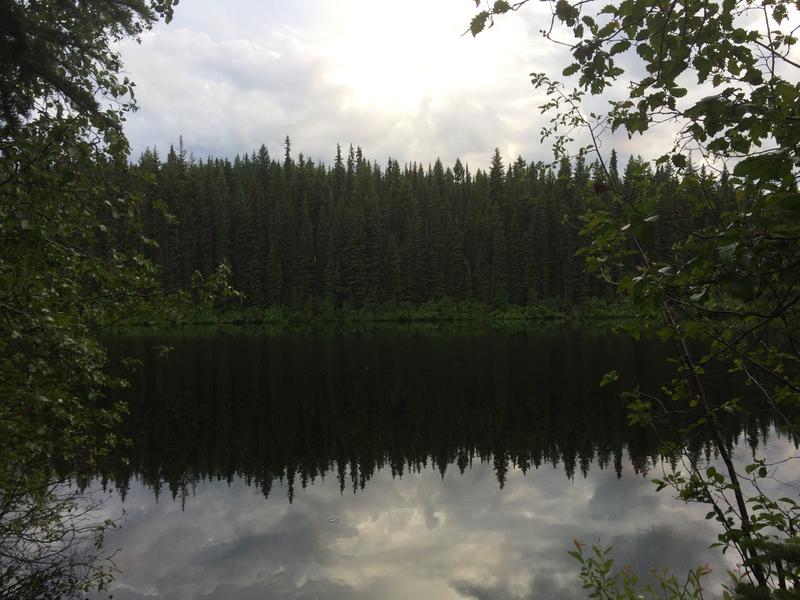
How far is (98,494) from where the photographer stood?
14.3 m

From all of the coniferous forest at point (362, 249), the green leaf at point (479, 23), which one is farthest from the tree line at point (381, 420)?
the coniferous forest at point (362, 249)

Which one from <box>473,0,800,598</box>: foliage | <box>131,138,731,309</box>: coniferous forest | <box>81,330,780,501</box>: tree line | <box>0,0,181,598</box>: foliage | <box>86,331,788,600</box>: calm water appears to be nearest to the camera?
<box>473,0,800,598</box>: foliage

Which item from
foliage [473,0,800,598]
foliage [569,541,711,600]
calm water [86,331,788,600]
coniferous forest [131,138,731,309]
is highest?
coniferous forest [131,138,731,309]

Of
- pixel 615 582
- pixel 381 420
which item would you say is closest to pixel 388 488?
pixel 381 420

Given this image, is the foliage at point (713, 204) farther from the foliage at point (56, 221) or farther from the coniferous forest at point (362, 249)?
the coniferous forest at point (362, 249)

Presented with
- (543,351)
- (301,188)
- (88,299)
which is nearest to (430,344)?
(543,351)

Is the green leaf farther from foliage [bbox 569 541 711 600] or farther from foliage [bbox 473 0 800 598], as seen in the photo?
foliage [bbox 569 541 711 600]

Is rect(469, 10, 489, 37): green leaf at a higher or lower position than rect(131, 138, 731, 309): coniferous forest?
lower

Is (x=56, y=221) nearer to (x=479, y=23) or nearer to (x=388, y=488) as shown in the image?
(x=479, y=23)

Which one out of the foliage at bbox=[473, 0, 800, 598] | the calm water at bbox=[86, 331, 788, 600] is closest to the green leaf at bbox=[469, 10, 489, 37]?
the foliage at bbox=[473, 0, 800, 598]

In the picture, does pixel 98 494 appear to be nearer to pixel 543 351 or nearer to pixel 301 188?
pixel 543 351

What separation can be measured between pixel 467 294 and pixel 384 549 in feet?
246

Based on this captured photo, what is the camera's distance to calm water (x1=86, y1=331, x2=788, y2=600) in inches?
404

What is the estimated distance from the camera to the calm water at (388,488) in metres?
10.3
